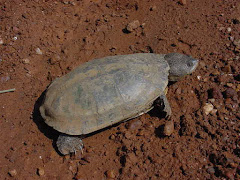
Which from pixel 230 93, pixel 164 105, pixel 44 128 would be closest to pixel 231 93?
pixel 230 93

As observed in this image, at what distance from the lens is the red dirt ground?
10.6 ft

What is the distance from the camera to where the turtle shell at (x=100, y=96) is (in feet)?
10.7

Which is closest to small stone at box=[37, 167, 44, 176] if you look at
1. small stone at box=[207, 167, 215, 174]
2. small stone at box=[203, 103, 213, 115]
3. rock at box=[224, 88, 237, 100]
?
small stone at box=[207, 167, 215, 174]

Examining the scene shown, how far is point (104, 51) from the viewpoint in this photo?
15.8ft

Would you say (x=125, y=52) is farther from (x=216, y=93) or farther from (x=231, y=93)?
(x=231, y=93)

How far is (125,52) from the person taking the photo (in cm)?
471

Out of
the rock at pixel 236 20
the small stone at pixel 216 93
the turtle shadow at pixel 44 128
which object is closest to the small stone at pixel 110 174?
the turtle shadow at pixel 44 128

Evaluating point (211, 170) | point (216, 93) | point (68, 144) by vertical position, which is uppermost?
point (216, 93)

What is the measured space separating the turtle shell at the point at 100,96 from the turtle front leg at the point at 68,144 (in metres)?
0.20

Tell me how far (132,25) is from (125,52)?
756 mm

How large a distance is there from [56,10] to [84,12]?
0.73 metres

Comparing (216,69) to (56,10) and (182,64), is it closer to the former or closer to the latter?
(182,64)

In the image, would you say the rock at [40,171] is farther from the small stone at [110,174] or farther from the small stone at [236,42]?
the small stone at [236,42]

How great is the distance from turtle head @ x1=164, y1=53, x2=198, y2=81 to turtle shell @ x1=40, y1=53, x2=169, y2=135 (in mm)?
516
